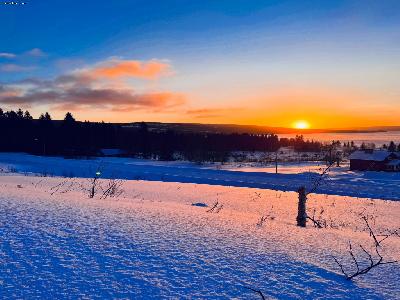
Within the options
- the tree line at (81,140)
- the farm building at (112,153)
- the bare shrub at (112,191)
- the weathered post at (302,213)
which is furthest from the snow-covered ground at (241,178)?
the farm building at (112,153)

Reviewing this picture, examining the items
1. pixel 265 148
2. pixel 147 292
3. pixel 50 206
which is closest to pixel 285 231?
pixel 147 292

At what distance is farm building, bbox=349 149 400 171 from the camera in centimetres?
5284

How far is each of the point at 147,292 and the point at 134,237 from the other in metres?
0.95

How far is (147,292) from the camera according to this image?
7.29 ft

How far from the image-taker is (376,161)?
53031mm

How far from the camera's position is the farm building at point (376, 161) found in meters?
52.8

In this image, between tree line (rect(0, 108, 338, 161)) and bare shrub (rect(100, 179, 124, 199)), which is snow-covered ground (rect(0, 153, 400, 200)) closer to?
bare shrub (rect(100, 179, 124, 199))

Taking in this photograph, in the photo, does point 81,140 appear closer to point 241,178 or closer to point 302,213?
point 241,178

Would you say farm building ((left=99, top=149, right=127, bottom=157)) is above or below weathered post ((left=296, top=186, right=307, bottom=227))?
below

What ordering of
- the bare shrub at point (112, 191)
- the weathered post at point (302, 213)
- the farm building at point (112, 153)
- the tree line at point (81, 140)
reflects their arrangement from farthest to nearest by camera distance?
1. the farm building at point (112, 153)
2. the tree line at point (81, 140)
3. the bare shrub at point (112, 191)
4. the weathered post at point (302, 213)

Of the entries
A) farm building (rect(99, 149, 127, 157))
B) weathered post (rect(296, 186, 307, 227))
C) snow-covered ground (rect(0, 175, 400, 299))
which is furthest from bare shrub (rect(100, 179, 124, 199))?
farm building (rect(99, 149, 127, 157))

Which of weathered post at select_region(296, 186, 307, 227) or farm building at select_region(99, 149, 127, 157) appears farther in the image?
farm building at select_region(99, 149, 127, 157)

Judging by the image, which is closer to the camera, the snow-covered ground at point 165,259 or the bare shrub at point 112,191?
the snow-covered ground at point 165,259

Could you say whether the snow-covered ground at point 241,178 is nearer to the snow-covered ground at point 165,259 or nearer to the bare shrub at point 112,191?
the bare shrub at point 112,191
